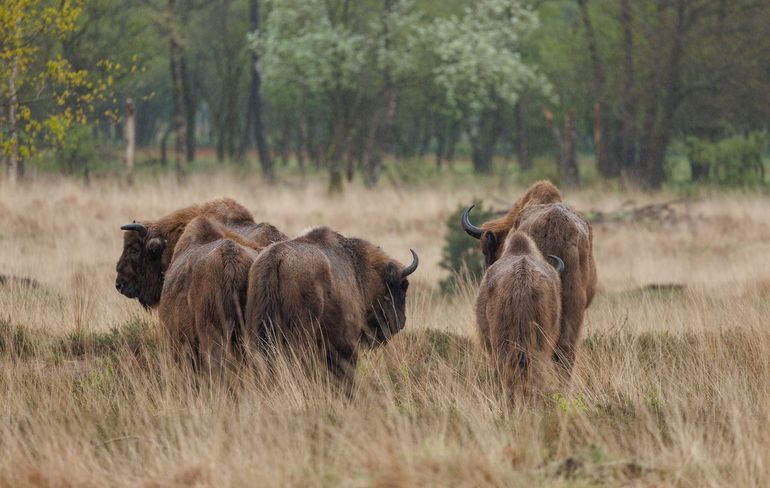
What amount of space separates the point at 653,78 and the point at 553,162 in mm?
5921

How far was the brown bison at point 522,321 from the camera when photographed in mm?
7172

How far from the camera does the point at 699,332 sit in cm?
1015

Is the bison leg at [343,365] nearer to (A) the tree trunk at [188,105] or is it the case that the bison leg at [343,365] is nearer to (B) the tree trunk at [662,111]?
(B) the tree trunk at [662,111]

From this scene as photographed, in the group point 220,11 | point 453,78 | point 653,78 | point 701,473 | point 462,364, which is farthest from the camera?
point 220,11

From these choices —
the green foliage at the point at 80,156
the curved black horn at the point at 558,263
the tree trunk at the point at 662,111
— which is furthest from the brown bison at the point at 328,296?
the tree trunk at the point at 662,111

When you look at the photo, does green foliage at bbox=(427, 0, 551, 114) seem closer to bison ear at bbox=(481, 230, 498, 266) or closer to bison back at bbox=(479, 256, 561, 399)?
bison ear at bbox=(481, 230, 498, 266)

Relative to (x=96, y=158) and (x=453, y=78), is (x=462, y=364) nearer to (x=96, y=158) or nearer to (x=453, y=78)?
(x=453, y=78)

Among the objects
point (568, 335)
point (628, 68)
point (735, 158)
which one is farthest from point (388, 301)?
→ point (735, 158)

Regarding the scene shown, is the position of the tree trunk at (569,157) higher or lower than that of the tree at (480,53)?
lower

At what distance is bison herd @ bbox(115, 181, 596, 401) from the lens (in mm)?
7266

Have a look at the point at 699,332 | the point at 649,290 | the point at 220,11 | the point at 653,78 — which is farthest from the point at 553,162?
the point at 699,332

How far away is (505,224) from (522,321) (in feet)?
7.15

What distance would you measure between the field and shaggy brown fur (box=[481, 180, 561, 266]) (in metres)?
0.93

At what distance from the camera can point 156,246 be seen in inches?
372
